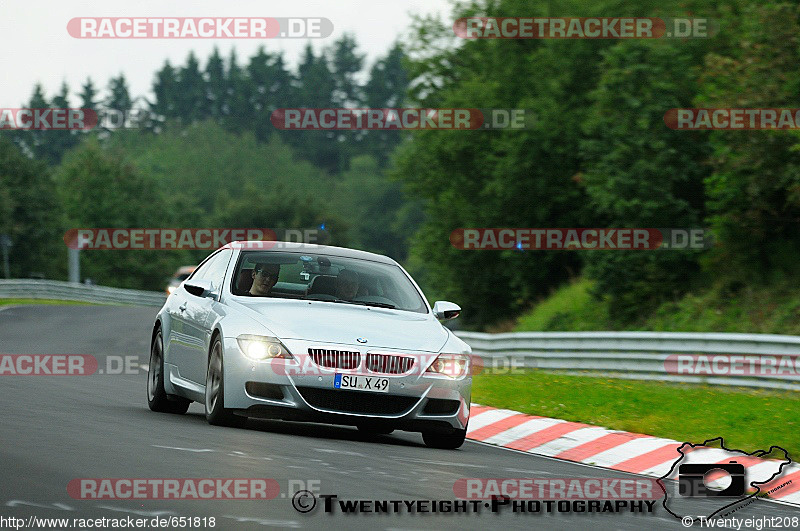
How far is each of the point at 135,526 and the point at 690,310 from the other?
28499mm

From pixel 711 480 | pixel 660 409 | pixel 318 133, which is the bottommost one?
pixel 660 409

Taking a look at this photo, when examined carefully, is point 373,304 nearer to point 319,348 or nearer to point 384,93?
point 319,348

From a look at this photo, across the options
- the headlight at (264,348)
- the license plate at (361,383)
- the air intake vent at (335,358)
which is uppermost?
the headlight at (264,348)

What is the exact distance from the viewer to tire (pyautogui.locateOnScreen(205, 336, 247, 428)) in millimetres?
10773

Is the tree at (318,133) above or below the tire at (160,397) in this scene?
above

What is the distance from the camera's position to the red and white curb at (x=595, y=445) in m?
10.1

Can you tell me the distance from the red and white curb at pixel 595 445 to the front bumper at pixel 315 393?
1.40m

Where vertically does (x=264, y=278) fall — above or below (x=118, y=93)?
below

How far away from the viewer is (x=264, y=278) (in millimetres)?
11812

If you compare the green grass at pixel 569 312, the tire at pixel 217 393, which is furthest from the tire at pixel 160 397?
the green grass at pixel 569 312

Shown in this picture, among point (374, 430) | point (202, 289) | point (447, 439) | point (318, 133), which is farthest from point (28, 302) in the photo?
point (318, 133)

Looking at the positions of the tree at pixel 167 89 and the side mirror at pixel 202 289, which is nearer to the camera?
the side mirror at pixel 202 289

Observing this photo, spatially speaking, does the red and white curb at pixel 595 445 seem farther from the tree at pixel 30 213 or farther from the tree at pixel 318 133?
the tree at pixel 318 133

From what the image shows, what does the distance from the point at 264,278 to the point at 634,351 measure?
43.4 ft
